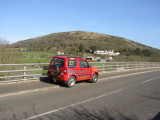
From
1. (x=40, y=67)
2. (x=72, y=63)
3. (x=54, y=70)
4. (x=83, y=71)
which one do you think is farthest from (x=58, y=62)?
(x=40, y=67)

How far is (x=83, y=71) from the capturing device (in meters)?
11.1

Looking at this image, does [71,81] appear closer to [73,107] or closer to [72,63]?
[72,63]

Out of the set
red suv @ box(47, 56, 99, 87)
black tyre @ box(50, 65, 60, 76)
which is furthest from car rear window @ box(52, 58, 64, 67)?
black tyre @ box(50, 65, 60, 76)

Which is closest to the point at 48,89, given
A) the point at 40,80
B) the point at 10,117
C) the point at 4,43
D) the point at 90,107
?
the point at 40,80

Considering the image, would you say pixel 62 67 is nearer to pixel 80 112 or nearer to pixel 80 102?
pixel 80 102

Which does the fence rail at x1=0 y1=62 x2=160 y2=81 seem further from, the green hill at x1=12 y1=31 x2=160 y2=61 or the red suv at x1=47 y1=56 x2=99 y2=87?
the green hill at x1=12 y1=31 x2=160 y2=61

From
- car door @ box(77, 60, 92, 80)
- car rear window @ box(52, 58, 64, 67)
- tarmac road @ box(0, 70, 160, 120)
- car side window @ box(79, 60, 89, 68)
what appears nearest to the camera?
tarmac road @ box(0, 70, 160, 120)

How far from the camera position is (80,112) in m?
5.74

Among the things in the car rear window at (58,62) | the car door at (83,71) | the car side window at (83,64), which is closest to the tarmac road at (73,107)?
the car rear window at (58,62)

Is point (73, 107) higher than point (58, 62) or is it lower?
lower

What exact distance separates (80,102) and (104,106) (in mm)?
1015

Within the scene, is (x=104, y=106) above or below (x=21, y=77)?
below

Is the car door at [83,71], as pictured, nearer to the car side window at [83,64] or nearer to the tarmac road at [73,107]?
the car side window at [83,64]

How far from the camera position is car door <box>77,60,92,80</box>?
10.8 m
